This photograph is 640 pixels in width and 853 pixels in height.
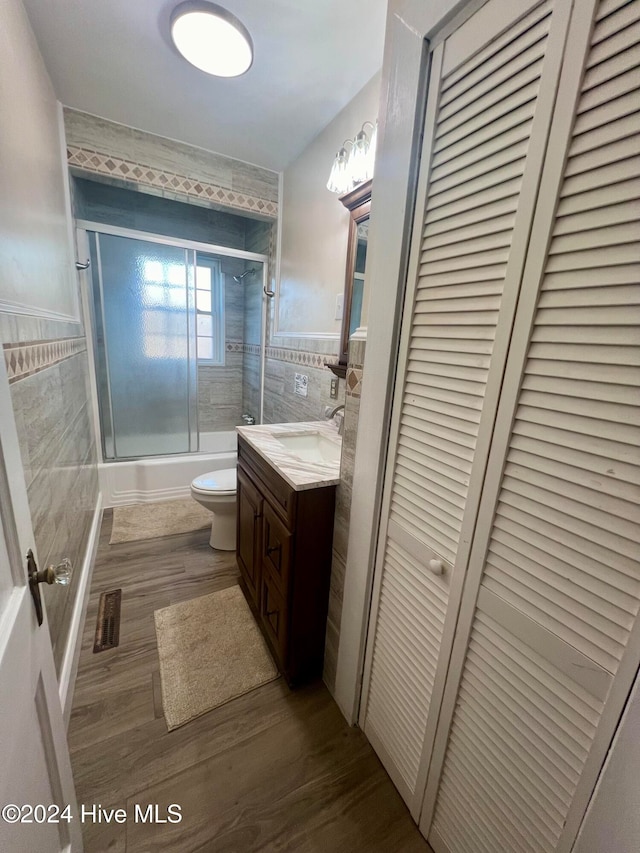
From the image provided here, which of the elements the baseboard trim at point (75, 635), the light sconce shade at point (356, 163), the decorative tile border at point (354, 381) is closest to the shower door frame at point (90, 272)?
the baseboard trim at point (75, 635)

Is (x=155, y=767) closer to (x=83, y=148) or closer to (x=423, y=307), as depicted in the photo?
(x=423, y=307)

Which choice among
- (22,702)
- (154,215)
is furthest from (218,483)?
(154,215)

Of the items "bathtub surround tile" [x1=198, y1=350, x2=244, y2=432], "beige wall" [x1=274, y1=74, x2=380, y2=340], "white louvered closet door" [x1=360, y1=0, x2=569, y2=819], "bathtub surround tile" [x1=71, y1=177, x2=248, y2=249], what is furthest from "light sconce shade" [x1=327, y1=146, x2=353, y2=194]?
"bathtub surround tile" [x1=198, y1=350, x2=244, y2=432]

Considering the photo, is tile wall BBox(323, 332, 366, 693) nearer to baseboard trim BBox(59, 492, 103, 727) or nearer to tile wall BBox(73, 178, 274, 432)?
baseboard trim BBox(59, 492, 103, 727)

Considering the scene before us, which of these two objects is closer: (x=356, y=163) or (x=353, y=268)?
(x=356, y=163)

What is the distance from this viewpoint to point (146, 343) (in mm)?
2812

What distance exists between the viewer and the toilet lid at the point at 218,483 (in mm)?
2064

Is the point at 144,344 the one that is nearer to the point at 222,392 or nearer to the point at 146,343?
the point at 146,343

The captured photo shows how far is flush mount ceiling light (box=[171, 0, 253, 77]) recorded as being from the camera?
139 cm

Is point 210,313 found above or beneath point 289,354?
above

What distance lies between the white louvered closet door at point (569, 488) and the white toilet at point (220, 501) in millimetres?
1611

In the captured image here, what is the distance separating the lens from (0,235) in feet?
3.11

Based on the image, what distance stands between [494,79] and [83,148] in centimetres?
260

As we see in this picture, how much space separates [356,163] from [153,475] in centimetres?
256
